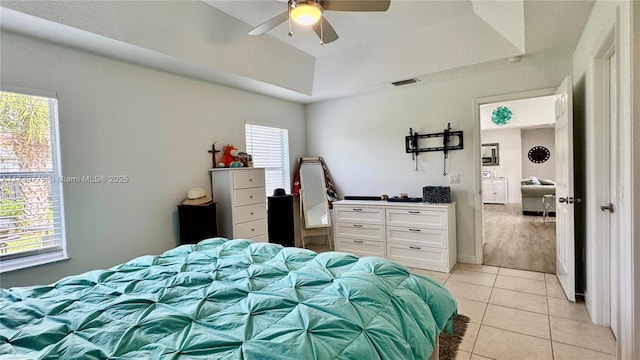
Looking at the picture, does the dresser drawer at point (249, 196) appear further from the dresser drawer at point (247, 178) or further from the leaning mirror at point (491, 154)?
the leaning mirror at point (491, 154)

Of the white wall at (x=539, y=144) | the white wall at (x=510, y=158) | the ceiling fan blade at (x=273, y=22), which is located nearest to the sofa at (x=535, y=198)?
the white wall at (x=510, y=158)

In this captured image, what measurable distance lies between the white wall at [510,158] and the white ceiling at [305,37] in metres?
6.92

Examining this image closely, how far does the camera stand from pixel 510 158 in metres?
9.30

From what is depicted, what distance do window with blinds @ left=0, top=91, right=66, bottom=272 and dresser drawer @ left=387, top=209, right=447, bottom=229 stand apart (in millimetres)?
3368

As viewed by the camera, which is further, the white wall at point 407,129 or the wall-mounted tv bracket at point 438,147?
the wall-mounted tv bracket at point 438,147

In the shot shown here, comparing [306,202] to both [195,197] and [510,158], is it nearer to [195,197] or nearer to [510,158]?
[195,197]

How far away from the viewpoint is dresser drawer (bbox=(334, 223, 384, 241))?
159 inches

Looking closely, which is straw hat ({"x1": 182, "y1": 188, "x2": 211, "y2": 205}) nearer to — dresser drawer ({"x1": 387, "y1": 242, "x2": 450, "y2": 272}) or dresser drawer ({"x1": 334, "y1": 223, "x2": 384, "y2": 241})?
dresser drawer ({"x1": 334, "y1": 223, "x2": 384, "y2": 241})

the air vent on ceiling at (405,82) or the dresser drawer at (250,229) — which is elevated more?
the air vent on ceiling at (405,82)

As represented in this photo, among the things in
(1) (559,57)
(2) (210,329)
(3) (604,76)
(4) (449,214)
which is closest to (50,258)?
(2) (210,329)

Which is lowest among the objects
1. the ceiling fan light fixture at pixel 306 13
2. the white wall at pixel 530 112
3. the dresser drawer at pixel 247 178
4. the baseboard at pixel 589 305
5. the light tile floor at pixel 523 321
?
the light tile floor at pixel 523 321

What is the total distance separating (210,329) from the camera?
3.63 feet

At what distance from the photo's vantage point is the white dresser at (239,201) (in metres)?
3.43

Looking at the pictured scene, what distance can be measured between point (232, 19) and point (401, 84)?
2.25 metres
